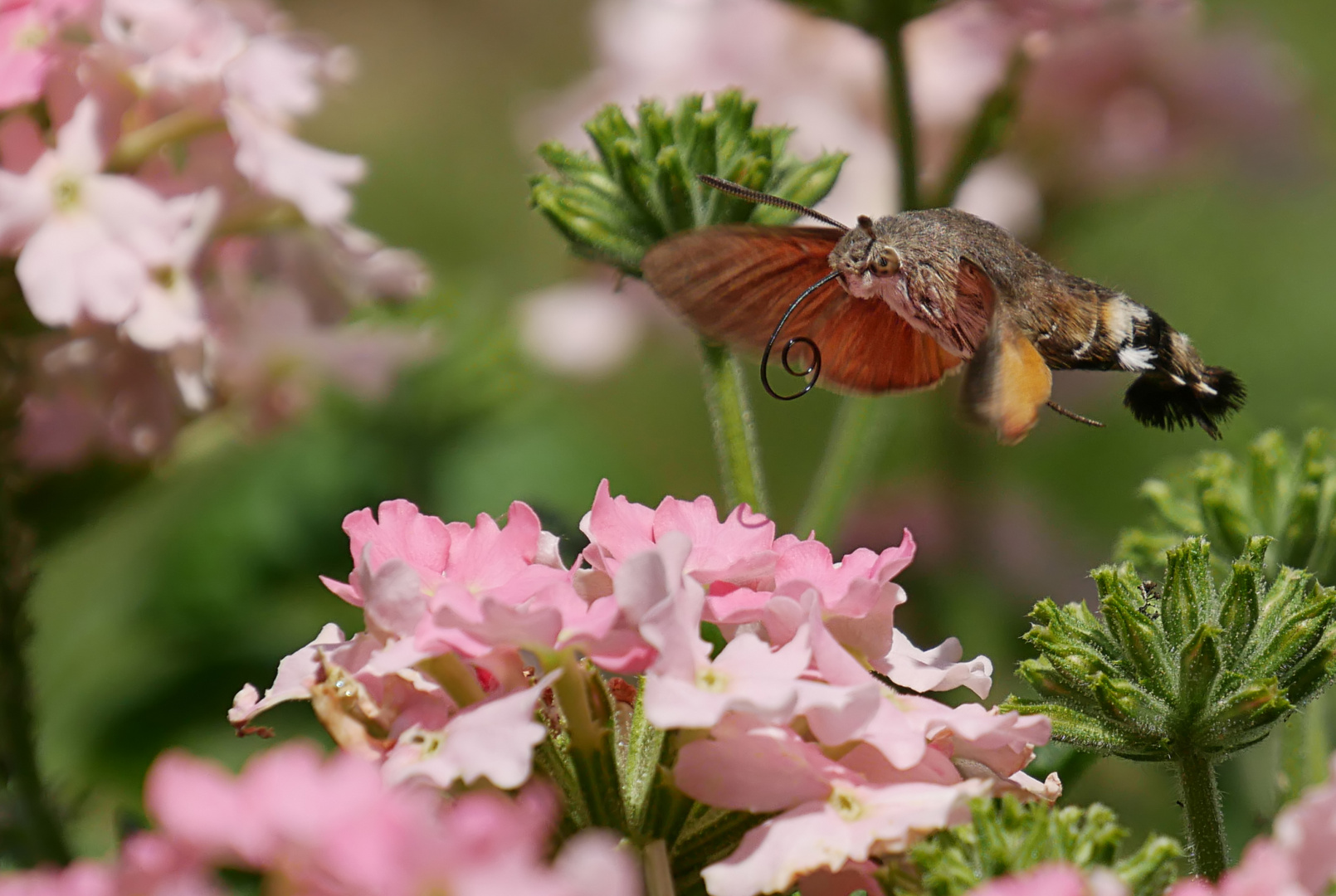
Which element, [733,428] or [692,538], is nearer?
[692,538]

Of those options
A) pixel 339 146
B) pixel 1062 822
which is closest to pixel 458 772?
pixel 1062 822

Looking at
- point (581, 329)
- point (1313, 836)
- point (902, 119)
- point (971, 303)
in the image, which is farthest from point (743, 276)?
point (581, 329)

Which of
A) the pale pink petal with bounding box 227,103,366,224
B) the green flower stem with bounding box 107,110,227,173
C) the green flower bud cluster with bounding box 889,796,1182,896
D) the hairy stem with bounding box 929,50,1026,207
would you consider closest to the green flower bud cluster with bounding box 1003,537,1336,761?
the green flower bud cluster with bounding box 889,796,1182,896

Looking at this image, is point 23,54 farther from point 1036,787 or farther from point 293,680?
point 1036,787

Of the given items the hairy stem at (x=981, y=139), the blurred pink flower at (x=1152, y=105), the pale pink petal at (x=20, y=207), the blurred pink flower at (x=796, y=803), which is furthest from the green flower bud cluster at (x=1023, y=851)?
the blurred pink flower at (x=1152, y=105)

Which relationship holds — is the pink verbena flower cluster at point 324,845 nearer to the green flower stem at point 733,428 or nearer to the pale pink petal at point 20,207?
the green flower stem at point 733,428

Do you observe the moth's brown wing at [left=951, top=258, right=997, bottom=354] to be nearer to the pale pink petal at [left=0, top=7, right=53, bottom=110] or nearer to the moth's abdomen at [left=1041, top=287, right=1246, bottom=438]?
the moth's abdomen at [left=1041, top=287, right=1246, bottom=438]
